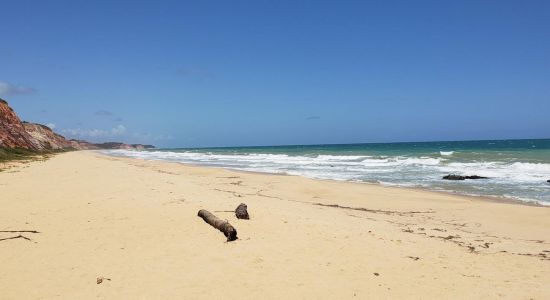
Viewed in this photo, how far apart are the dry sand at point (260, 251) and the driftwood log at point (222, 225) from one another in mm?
143

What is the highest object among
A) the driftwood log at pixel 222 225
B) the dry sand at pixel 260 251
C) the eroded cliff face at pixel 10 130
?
the eroded cliff face at pixel 10 130

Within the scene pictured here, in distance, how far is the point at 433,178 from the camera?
22984 millimetres

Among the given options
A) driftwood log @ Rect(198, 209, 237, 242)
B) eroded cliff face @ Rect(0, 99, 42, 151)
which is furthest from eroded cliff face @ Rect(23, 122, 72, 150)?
driftwood log @ Rect(198, 209, 237, 242)

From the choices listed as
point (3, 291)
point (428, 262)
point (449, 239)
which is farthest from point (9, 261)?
point (449, 239)

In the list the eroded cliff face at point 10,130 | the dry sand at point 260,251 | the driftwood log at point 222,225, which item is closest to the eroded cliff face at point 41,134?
the eroded cliff face at point 10,130

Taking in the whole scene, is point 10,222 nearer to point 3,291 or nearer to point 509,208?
point 3,291

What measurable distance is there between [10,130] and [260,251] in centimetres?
4437

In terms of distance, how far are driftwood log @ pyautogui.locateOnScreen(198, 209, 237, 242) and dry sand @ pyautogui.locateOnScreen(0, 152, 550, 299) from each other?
143 mm

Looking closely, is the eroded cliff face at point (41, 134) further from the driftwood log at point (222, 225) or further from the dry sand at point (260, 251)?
the driftwood log at point (222, 225)

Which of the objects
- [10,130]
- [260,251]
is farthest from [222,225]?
[10,130]

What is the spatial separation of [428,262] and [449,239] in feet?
7.40

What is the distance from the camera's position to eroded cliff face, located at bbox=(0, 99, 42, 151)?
123ft

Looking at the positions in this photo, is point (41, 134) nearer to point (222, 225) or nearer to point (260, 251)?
point (222, 225)

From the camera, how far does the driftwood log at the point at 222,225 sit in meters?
7.56
